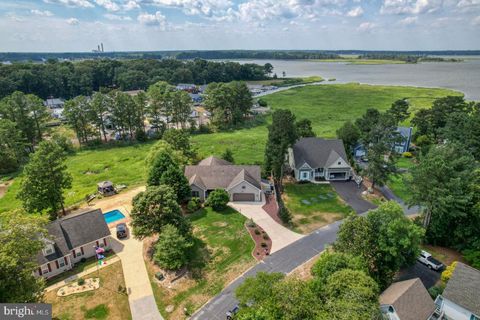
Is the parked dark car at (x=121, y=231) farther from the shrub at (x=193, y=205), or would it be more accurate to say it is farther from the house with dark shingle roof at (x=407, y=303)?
the house with dark shingle roof at (x=407, y=303)

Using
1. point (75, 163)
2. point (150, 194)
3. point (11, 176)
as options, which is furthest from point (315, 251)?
point (11, 176)

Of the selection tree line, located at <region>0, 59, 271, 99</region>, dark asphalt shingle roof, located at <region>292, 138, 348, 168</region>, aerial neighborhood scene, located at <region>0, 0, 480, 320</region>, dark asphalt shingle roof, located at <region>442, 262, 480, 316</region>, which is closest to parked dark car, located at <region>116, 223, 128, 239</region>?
aerial neighborhood scene, located at <region>0, 0, 480, 320</region>

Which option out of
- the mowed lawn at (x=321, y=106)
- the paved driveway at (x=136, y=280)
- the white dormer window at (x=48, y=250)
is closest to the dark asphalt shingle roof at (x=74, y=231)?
the white dormer window at (x=48, y=250)

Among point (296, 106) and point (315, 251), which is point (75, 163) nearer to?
point (315, 251)

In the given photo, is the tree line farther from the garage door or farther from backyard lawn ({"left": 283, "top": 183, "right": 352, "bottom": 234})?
backyard lawn ({"left": 283, "top": 183, "right": 352, "bottom": 234})

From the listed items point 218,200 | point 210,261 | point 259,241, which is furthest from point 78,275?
point 259,241
